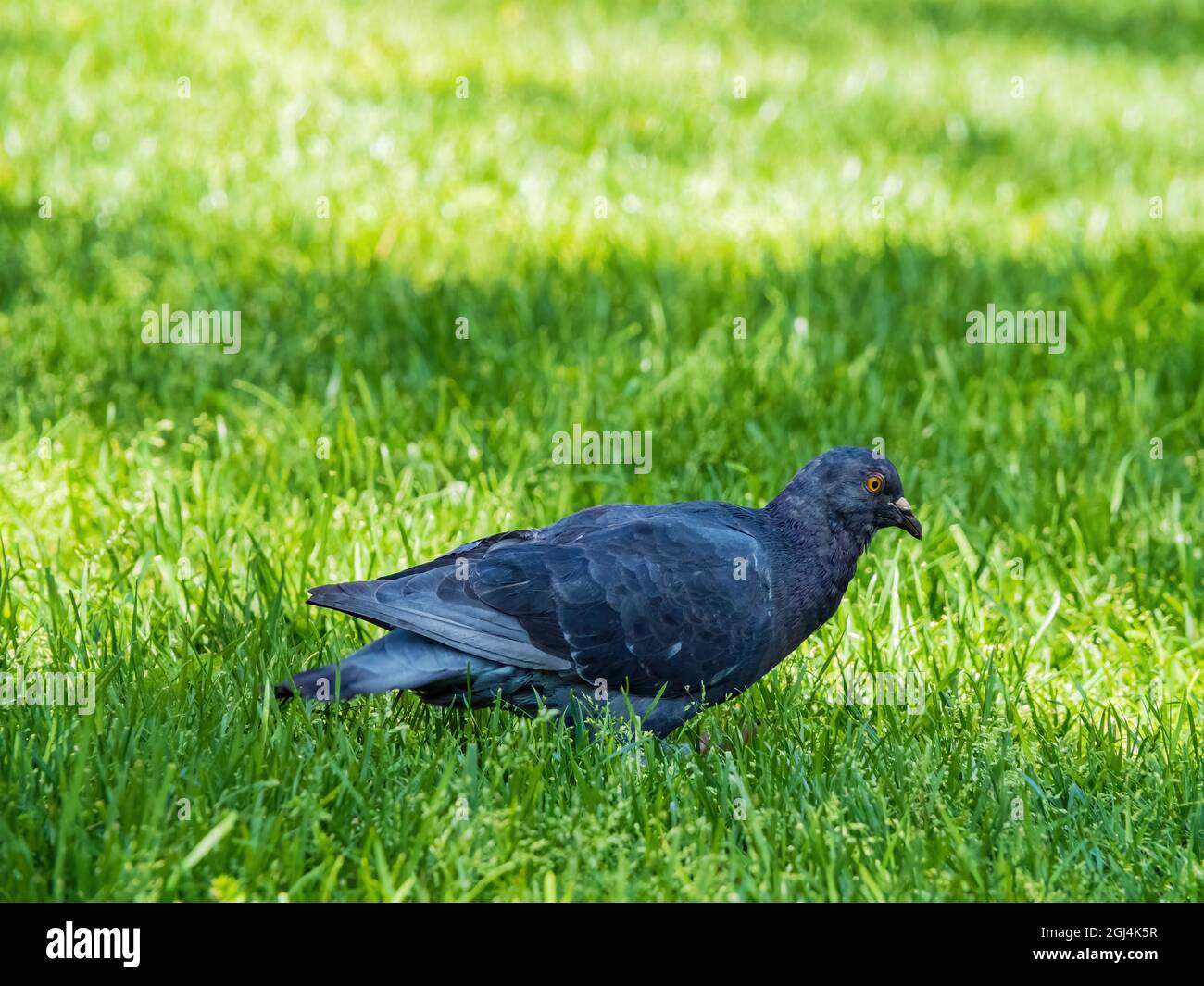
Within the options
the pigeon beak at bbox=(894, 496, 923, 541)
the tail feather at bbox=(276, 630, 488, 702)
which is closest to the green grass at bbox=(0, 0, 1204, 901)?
the tail feather at bbox=(276, 630, 488, 702)

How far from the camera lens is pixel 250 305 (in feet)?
20.2

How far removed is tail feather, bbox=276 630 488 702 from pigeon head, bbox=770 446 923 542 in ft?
2.95

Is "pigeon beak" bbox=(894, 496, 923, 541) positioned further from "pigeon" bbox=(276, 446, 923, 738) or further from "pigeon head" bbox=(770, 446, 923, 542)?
"pigeon" bbox=(276, 446, 923, 738)

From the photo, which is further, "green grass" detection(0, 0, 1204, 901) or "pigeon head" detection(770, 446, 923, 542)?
"pigeon head" detection(770, 446, 923, 542)

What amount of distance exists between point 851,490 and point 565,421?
1.79 m

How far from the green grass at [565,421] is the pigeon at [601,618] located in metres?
0.14

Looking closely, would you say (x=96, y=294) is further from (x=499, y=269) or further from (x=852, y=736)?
(x=852, y=736)

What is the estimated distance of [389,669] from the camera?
129 inches

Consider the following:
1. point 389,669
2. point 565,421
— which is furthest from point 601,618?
point 565,421

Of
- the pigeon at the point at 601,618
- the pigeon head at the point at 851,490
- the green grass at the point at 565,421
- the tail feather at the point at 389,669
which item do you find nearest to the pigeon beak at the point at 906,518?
the pigeon head at the point at 851,490

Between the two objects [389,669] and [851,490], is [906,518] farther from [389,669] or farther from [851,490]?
[389,669]

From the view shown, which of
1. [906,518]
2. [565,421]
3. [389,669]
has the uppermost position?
[565,421]

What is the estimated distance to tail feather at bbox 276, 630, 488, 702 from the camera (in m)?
3.18
